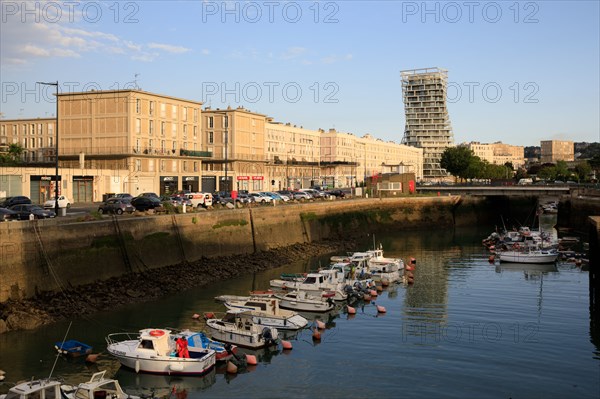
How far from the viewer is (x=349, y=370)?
29.4 metres

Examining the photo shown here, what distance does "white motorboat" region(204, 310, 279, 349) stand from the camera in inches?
1308

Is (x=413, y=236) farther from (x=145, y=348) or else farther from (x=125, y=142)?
(x=145, y=348)

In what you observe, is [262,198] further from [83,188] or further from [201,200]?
[83,188]

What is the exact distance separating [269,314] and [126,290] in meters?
11.7

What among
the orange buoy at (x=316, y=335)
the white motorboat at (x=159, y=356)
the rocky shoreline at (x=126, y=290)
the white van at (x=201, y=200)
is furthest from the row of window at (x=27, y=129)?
the white motorboat at (x=159, y=356)

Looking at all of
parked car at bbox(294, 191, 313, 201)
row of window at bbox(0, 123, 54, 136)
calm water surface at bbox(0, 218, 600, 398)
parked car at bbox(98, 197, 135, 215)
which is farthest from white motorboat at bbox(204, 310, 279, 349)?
row of window at bbox(0, 123, 54, 136)

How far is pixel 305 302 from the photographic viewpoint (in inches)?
1652

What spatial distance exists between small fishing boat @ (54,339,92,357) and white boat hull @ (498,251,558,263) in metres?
46.1

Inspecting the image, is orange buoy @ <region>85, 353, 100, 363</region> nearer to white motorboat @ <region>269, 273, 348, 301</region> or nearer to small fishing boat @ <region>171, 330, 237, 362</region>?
small fishing boat @ <region>171, 330, 237, 362</region>

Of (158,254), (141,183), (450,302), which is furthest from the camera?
(141,183)

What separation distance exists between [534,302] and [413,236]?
157 ft

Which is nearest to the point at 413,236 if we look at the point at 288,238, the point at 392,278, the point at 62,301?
the point at 288,238

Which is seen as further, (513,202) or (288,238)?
(513,202)

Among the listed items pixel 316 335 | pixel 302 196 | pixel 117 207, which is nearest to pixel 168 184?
pixel 302 196
